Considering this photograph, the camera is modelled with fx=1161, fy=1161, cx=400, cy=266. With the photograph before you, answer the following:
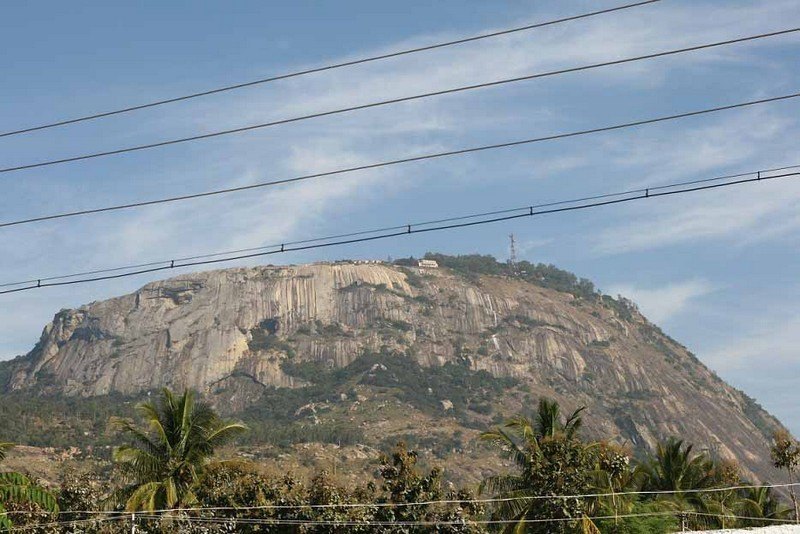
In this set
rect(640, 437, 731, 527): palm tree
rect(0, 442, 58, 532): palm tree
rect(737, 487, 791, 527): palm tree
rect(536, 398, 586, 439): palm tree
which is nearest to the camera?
rect(0, 442, 58, 532): palm tree

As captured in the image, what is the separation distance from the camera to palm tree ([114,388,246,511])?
47062mm

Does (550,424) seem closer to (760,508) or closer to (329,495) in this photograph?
(329,495)

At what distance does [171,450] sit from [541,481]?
617 inches

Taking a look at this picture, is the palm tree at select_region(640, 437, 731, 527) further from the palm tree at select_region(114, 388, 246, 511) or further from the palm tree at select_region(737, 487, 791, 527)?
the palm tree at select_region(114, 388, 246, 511)

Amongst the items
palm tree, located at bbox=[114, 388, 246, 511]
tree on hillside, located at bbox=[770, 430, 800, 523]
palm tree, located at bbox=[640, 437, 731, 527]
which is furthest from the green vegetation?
tree on hillside, located at bbox=[770, 430, 800, 523]

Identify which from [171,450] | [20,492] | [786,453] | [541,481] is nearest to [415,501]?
[541,481]

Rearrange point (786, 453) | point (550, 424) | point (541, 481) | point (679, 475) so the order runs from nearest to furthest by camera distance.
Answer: point (541, 481), point (550, 424), point (786, 453), point (679, 475)

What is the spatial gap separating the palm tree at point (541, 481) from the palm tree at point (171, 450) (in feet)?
39.1

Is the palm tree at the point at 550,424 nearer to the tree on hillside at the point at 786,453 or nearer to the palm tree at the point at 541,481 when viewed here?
the palm tree at the point at 541,481

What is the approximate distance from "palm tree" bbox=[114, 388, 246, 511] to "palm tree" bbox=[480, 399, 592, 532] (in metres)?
11.9

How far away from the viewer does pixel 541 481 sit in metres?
49.7

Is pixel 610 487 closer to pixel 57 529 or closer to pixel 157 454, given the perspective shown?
pixel 157 454

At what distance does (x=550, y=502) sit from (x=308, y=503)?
35.0 ft

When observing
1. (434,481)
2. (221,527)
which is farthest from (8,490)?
(434,481)
